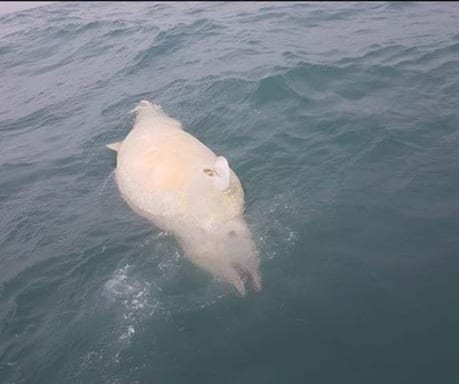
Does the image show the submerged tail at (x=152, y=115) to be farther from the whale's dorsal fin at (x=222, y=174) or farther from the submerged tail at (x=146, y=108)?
the whale's dorsal fin at (x=222, y=174)

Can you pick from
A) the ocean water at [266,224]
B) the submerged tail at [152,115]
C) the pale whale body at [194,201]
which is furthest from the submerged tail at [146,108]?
the pale whale body at [194,201]

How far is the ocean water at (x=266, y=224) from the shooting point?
620 cm

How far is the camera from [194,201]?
8.05 m

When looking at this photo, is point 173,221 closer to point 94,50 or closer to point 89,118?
point 89,118

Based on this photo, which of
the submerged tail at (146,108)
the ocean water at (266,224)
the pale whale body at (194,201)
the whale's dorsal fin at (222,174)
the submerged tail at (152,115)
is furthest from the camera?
the submerged tail at (146,108)

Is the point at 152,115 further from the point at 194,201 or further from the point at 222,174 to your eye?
the point at 222,174

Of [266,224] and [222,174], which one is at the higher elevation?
[222,174]

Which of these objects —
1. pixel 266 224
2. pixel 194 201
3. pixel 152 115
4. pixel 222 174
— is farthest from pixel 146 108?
pixel 266 224

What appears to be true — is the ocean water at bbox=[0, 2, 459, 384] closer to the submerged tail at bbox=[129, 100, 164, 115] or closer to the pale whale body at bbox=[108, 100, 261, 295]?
the pale whale body at bbox=[108, 100, 261, 295]

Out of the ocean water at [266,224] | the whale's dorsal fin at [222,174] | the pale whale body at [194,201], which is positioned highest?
the whale's dorsal fin at [222,174]

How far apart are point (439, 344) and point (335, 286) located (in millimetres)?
1624

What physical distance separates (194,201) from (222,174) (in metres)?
0.70

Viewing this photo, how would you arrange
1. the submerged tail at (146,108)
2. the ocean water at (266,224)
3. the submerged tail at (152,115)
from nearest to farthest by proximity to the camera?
1. the ocean water at (266,224)
2. the submerged tail at (152,115)
3. the submerged tail at (146,108)

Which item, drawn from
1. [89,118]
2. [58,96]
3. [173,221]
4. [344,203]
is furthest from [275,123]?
[58,96]
